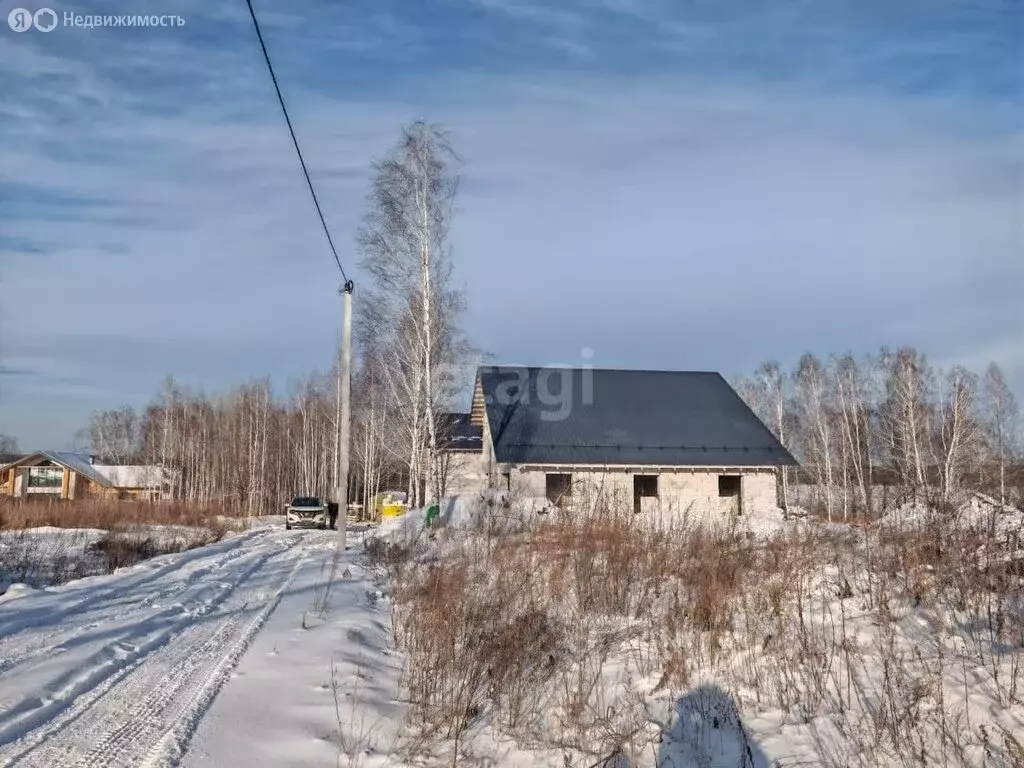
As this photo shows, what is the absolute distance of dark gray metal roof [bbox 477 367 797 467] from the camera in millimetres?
26812

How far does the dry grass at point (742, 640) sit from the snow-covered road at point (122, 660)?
143cm

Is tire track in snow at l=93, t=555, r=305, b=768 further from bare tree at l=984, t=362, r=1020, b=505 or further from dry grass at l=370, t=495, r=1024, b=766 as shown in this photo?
bare tree at l=984, t=362, r=1020, b=505

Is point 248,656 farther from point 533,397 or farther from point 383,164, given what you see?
point 533,397

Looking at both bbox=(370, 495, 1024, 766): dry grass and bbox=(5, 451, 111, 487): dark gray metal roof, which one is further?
→ bbox=(5, 451, 111, 487): dark gray metal roof

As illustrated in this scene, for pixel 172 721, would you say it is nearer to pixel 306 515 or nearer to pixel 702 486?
pixel 702 486

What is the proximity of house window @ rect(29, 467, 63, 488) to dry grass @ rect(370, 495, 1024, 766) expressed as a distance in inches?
2403

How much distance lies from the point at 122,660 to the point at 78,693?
90 cm

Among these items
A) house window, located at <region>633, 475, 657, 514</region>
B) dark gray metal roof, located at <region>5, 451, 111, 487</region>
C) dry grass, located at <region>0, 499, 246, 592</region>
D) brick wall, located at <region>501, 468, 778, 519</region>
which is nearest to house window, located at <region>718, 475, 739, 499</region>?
brick wall, located at <region>501, 468, 778, 519</region>

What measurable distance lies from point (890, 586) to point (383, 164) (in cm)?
2052

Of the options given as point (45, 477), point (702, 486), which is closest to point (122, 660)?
point (702, 486)

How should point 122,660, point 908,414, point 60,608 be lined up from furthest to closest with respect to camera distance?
point 908,414 < point 60,608 < point 122,660

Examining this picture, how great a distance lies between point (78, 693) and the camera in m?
4.76

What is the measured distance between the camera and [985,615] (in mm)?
5477

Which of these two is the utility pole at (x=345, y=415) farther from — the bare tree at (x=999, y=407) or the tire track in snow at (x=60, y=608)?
the bare tree at (x=999, y=407)
